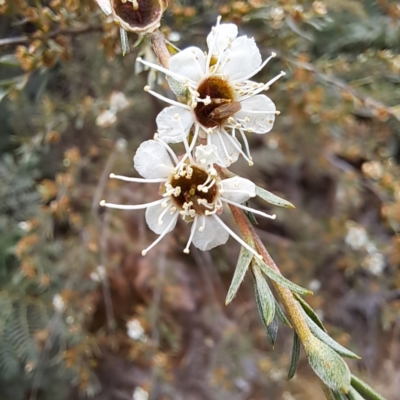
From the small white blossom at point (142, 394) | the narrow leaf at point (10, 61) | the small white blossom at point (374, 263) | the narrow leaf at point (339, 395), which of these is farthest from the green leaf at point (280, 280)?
the small white blossom at point (374, 263)

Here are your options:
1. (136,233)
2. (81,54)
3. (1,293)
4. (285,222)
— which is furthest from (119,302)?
(81,54)

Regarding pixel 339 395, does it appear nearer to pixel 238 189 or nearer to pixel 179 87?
pixel 238 189

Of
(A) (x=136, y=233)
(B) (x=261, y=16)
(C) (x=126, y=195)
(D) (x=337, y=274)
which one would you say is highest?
(B) (x=261, y=16)

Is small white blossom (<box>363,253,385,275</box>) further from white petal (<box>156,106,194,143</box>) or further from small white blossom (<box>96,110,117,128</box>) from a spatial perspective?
white petal (<box>156,106,194,143</box>)

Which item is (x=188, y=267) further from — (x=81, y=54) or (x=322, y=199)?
(x=81, y=54)

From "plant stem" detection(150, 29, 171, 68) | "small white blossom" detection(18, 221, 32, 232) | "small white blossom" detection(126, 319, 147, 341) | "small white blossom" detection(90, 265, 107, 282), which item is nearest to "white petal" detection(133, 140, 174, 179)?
"plant stem" detection(150, 29, 171, 68)

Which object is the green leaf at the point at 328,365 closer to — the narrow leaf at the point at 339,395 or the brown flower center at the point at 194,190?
the narrow leaf at the point at 339,395

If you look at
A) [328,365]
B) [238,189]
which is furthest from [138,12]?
[328,365]
